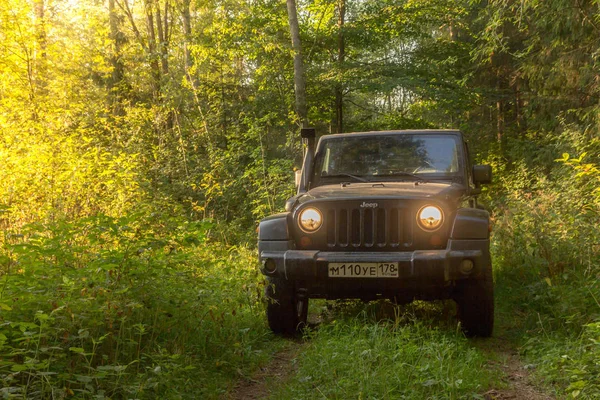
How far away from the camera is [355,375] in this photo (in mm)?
4008

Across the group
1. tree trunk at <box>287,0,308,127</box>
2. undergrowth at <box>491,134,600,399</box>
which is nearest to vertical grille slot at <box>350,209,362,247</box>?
undergrowth at <box>491,134,600,399</box>

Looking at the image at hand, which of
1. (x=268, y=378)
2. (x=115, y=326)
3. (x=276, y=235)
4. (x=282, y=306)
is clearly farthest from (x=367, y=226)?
(x=115, y=326)

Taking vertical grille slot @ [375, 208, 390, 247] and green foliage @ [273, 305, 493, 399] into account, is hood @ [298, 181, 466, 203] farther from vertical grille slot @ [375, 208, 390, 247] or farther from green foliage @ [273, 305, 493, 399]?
green foliage @ [273, 305, 493, 399]

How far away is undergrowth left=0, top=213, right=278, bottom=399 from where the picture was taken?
325 cm

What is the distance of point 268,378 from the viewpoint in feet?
14.8

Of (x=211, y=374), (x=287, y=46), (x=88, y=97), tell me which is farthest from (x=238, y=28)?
(x=211, y=374)

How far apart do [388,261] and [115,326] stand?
2.19m

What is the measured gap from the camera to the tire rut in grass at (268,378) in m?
4.19

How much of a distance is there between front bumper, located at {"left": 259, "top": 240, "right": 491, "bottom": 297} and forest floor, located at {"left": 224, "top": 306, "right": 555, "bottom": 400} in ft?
2.12

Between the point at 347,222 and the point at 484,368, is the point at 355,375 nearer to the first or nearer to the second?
the point at 484,368

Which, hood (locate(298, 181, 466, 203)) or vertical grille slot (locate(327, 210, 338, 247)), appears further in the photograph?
vertical grille slot (locate(327, 210, 338, 247))

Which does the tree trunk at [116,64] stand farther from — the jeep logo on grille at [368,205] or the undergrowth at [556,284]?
the jeep logo on grille at [368,205]

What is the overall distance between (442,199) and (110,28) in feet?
60.8

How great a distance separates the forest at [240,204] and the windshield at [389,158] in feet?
4.70
